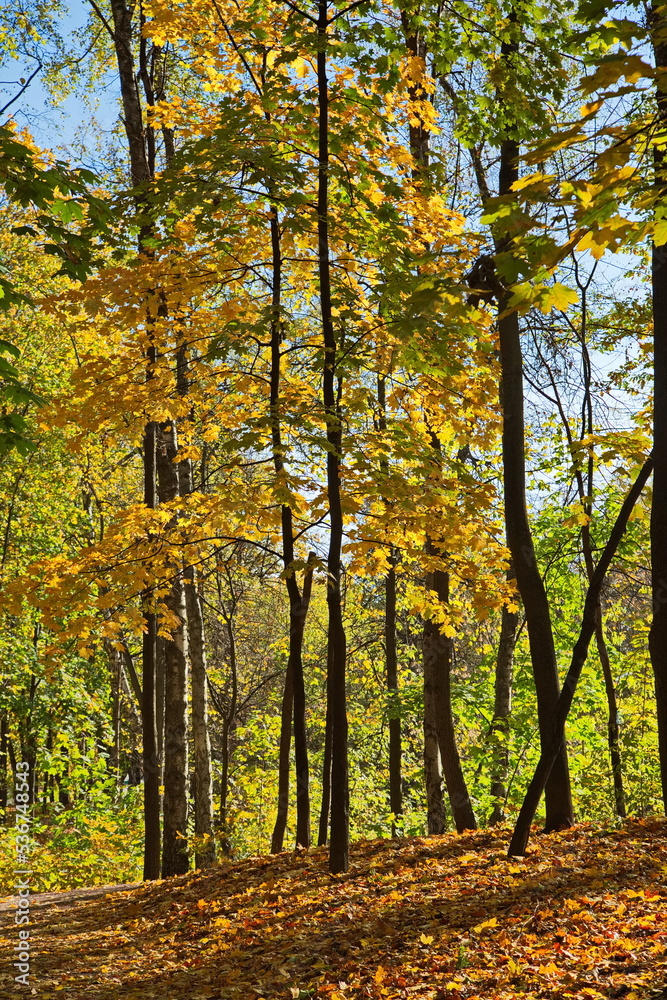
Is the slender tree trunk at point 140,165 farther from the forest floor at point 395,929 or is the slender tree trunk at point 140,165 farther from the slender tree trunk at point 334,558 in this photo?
the slender tree trunk at point 334,558

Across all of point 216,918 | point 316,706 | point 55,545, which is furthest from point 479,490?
point 316,706

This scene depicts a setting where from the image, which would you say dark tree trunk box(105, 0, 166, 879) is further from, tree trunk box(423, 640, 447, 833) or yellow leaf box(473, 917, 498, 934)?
yellow leaf box(473, 917, 498, 934)

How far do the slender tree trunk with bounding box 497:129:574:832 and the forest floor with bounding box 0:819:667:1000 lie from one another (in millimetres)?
370

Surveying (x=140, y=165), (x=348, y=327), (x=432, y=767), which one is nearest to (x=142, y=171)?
(x=140, y=165)

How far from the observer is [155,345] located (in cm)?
711

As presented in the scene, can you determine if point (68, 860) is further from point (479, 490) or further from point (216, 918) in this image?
point (479, 490)

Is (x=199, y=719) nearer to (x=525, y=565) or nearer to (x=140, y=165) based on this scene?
(x=525, y=565)

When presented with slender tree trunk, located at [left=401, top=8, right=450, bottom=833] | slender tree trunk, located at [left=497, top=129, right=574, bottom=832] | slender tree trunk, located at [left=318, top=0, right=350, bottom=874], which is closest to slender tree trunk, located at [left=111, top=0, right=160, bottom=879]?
slender tree trunk, located at [left=401, top=8, right=450, bottom=833]

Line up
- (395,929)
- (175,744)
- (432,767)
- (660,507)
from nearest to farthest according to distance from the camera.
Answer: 1. (395,929)
2. (660,507)
3. (175,744)
4. (432,767)

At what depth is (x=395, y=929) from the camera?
458 cm

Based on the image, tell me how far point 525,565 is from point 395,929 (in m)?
3.33

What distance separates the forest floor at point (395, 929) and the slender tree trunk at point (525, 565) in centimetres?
37

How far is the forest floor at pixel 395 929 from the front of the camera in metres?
3.68

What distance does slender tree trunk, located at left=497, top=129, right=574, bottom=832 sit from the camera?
6840 millimetres
